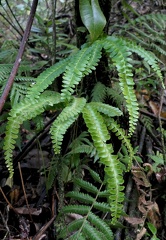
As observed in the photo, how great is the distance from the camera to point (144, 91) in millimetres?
2932

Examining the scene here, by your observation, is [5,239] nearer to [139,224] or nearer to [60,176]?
[60,176]

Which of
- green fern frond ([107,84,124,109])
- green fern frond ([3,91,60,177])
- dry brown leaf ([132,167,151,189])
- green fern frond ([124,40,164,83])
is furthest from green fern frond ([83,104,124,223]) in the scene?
green fern frond ([107,84,124,109])

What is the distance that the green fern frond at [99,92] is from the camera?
177 cm

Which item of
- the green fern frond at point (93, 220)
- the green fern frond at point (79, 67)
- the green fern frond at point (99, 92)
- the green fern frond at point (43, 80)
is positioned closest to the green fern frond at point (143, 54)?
the green fern frond at point (79, 67)

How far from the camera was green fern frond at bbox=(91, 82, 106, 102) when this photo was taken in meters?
1.77

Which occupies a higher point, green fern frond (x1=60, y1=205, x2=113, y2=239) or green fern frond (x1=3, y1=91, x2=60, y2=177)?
green fern frond (x1=3, y1=91, x2=60, y2=177)

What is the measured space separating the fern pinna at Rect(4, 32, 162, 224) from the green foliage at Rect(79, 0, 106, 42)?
0.18ft

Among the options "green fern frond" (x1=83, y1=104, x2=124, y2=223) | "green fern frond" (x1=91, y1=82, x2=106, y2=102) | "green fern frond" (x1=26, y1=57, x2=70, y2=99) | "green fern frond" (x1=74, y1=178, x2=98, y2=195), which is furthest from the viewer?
"green fern frond" (x1=91, y1=82, x2=106, y2=102)

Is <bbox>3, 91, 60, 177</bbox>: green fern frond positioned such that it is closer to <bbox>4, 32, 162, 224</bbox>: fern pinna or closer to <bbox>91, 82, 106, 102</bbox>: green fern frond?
<bbox>4, 32, 162, 224</bbox>: fern pinna

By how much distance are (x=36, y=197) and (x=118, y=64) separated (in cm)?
120

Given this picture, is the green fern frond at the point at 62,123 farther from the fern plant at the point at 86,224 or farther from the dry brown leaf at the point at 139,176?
the dry brown leaf at the point at 139,176

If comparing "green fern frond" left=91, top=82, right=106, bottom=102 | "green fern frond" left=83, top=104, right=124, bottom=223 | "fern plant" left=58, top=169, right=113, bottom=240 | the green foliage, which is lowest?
"fern plant" left=58, top=169, right=113, bottom=240

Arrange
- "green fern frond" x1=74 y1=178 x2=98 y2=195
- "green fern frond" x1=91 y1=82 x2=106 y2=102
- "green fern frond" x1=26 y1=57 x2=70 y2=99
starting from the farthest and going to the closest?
1. "green fern frond" x1=91 y1=82 x2=106 y2=102
2. "green fern frond" x1=74 y1=178 x2=98 y2=195
3. "green fern frond" x1=26 y1=57 x2=70 y2=99

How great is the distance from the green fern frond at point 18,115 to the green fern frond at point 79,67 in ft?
0.27
